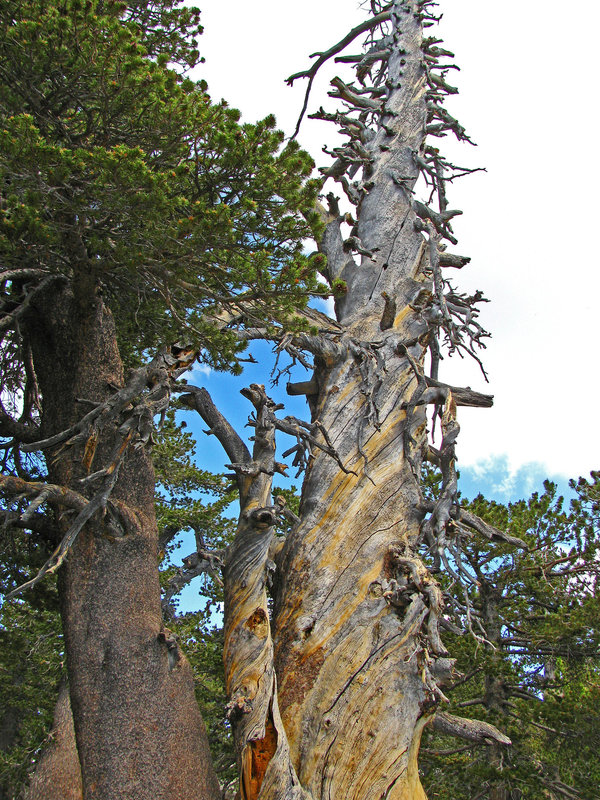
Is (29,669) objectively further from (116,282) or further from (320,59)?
(320,59)

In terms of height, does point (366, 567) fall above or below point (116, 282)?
below

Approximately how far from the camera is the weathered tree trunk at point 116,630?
145 inches

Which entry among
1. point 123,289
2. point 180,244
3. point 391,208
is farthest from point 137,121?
point 391,208

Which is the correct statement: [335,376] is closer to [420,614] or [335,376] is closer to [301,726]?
[420,614]

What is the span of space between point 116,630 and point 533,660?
7272mm

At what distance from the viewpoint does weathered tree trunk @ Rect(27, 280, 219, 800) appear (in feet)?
12.1

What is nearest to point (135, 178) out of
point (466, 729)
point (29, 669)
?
point (466, 729)

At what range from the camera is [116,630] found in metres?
4.00

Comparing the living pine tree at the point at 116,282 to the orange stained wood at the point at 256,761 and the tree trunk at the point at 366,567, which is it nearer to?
the orange stained wood at the point at 256,761

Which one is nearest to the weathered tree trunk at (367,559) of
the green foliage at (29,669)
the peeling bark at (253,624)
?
the peeling bark at (253,624)

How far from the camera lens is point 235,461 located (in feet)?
16.2

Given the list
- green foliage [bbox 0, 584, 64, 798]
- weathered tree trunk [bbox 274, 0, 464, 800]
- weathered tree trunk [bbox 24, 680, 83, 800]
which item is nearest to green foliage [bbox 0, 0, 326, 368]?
weathered tree trunk [bbox 274, 0, 464, 800]

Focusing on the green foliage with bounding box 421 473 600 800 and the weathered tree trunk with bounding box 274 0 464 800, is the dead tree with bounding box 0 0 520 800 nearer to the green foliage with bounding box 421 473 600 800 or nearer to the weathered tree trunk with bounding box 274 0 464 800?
the weathered tree trunk with bounding box 274 0 464 800

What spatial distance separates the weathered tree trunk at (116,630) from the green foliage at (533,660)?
172 inches
